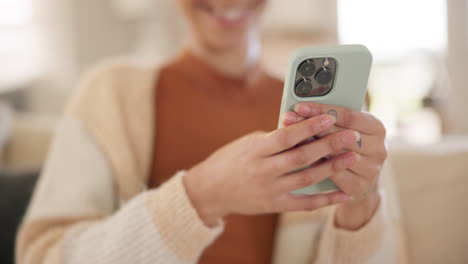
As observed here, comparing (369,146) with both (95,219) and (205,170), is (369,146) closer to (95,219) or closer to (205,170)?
(205,170)

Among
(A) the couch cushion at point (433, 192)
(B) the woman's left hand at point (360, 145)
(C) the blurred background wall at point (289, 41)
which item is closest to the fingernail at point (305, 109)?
(B) the woman's left hand at point (360, 145)

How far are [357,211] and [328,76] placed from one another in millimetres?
205

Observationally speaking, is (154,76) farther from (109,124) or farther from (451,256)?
(451,256)

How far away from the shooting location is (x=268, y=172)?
1.35ft

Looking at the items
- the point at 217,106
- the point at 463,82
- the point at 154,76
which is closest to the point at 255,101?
the point at 217,106

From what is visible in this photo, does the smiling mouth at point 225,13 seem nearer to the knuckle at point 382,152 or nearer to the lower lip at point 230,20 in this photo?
the lower lip at point 230,20

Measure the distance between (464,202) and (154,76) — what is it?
0.53 metres

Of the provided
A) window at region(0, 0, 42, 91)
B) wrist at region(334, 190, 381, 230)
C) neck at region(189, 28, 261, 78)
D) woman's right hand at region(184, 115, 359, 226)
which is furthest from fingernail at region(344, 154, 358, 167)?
window at region(0, 0, 42, 91)

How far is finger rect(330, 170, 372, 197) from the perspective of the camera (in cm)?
43

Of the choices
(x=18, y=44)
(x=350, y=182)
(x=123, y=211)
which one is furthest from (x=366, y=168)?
(x=18, y=44)

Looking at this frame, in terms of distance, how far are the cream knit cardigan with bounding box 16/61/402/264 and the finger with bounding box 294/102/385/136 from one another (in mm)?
161

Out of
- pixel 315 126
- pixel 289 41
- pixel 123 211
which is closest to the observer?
pixel 315 126

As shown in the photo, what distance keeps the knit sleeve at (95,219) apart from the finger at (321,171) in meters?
0.12

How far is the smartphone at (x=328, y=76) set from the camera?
0.37 m
